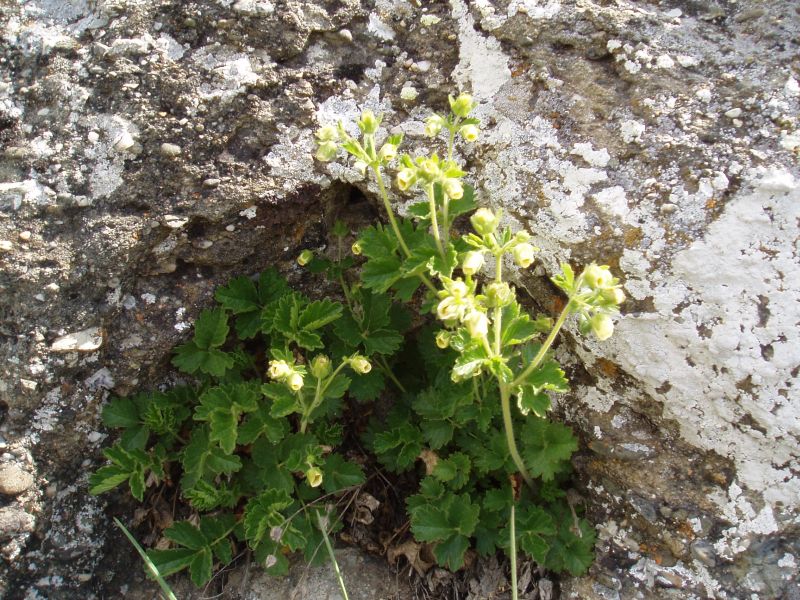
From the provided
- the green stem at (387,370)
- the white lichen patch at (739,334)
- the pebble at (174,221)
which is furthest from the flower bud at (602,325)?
the pebble at (174,221)

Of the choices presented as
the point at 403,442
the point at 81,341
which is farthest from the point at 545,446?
the point at 81,341

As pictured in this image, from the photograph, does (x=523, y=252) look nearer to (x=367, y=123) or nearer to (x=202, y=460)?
(x=367, y=123)

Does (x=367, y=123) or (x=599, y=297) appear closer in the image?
(x=599, y=297)

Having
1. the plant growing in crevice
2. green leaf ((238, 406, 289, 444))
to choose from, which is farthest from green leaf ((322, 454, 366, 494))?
green leaf ((238, 406, 289, 444))

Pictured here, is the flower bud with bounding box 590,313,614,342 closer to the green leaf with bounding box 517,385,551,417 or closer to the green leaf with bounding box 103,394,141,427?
the green leaf with bounding box 517,385,551,417

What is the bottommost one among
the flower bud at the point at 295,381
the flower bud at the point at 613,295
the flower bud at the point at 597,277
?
the flower bud at the point at 295,381

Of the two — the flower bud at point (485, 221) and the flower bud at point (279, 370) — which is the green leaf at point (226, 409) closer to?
the flower bud at point (279, 370)

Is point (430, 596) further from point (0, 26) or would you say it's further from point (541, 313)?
point (0, 26)
